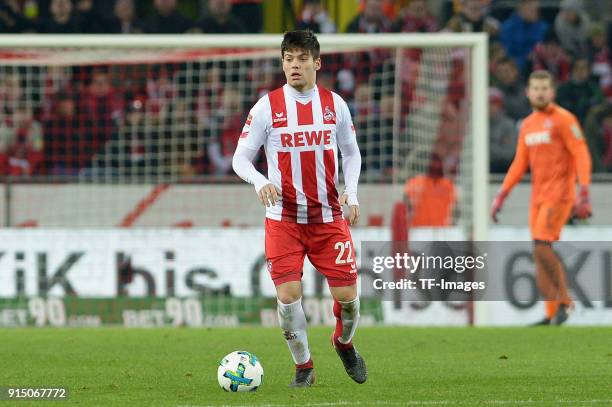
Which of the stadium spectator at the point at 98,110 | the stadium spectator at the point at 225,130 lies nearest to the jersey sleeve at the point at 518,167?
the stadium spectator at the point at 225,130

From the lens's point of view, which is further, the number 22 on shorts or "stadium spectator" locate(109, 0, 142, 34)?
"stadium spectator" locate(109, 0, 142, 34)

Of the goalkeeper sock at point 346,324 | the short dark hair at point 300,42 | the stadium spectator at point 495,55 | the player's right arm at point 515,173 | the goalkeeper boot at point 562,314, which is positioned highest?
the stadium spectator at point 495,55

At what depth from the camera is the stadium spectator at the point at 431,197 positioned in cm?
1504

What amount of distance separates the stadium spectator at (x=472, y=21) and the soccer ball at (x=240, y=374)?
11.4 metres

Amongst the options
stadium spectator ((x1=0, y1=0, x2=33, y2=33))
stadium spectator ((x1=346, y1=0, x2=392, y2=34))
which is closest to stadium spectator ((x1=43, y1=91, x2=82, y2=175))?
stadium spectator ((x1=0, y1=0, x2=33, y2=33))

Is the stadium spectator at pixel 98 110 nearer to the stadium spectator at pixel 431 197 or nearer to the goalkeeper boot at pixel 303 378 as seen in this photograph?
the stadium spectator at pixel 431 197

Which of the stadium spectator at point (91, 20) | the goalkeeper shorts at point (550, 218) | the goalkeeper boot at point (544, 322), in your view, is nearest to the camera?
Answer: the goalkeeper shorts at point (550, 218)

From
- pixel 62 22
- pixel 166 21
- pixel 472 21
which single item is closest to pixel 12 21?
pixel 62 22

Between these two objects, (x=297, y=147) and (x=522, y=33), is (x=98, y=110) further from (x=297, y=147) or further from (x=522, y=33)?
(x=297, y=147)

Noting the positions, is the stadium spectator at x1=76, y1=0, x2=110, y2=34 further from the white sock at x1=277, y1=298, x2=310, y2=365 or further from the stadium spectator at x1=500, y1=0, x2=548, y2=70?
the white sock at x1=277, y1=298, x2=310, y2=365

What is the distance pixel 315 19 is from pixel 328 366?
9.97 metres

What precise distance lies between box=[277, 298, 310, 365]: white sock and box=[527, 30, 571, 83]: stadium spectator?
1196 cm

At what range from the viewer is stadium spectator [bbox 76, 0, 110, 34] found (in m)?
18.5

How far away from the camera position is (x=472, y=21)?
19.2 metres
